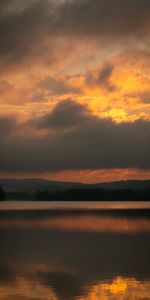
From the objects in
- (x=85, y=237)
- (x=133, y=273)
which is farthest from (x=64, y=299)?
(x=85, y=237)

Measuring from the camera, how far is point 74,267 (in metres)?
23.7

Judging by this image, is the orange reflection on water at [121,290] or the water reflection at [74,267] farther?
the water reflection at [74,267]

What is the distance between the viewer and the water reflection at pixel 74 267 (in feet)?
57.1

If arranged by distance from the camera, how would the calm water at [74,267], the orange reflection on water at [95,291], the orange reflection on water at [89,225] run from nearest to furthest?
the orange reflection on water at [95,291] < the calm water at [74,267] < the orange reflection on water at [89,225]

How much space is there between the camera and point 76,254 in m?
29.0

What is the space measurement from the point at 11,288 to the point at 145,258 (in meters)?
10.8

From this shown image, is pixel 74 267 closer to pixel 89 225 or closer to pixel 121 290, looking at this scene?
pixel 121 290

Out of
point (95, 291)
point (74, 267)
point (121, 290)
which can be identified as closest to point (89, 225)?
point (74, 267)

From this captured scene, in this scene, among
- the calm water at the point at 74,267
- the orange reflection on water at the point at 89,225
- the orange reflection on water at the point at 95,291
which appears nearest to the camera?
the orange reflection on water at the point at 95,291

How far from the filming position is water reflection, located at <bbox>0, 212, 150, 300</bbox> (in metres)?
17.4

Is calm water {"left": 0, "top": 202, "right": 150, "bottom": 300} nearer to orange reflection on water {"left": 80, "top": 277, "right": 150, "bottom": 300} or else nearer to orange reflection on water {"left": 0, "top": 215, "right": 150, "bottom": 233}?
orange reflection on water {"left": 80, "top": 277, "right": 150, "bottom": 300}

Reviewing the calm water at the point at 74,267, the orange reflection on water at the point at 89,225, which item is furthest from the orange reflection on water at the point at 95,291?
the orange reflection on water at the point at 89,225

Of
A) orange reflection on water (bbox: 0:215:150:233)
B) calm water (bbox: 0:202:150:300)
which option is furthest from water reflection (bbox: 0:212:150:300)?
orange reflection on water (bbox: 0:215:150:233)

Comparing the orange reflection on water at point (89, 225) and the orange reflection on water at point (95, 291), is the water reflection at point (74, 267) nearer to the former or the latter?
the orange reflection on water at point (95, 291)
